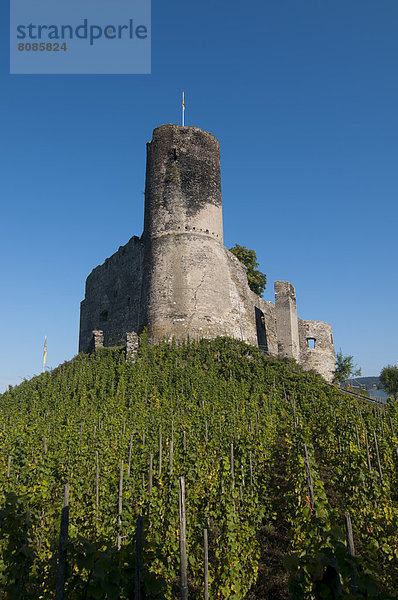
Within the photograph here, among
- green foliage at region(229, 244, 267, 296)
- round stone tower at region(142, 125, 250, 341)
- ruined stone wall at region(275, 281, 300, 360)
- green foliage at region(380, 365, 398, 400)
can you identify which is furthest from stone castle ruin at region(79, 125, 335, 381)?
green foliage at region(380, 365, 398, 400)

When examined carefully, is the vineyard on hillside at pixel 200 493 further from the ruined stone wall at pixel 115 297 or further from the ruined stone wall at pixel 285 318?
the ruined stone wall at pixel 285 318

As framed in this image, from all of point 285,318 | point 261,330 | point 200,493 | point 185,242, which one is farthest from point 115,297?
point 200,493

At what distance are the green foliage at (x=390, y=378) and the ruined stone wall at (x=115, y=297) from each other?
2057cm

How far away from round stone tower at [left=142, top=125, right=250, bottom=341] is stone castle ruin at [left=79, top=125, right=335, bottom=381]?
0.04 m

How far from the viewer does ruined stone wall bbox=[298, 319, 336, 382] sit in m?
27.0

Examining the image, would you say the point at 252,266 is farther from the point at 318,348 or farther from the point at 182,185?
the point at 182,185

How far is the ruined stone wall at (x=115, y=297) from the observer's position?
845 inches

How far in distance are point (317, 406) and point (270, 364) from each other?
4.13 meters

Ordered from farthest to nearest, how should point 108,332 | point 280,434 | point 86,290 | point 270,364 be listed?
point 86,290
point 108,332
point 270,364
point 280,434

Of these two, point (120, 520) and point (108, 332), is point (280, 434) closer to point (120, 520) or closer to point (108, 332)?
point (120, 520)

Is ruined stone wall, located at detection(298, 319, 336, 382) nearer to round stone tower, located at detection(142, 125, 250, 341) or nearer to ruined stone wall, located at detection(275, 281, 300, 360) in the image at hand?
ruined stone wall, located at detection(275, 281, 300, 360)

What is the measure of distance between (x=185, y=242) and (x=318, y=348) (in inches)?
484

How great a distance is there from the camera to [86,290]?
28.1 m

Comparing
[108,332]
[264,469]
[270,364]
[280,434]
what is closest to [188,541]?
[264,469]
